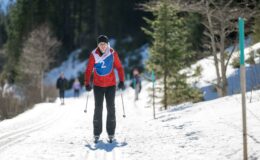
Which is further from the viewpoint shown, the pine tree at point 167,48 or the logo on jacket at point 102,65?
the pine tree at point 167,48

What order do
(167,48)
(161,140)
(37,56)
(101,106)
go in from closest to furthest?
(161,140)
(101,106)
(167,48)
(37,56)

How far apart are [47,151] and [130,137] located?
2.31m

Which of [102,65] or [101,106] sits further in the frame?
[101,106]

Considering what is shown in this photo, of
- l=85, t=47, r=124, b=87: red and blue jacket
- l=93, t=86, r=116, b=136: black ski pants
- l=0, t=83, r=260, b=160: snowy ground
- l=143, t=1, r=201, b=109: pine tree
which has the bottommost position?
l=0, t=83, r=260, b=160: snowy ground

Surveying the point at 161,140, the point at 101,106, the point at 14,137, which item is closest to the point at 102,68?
the point at 101,106

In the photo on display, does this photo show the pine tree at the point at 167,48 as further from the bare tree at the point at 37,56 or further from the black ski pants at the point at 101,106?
the bare tree at the point at 37,56

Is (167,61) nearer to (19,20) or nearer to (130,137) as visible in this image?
(130,137)

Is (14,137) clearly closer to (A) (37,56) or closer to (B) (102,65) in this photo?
(B) (102,65)

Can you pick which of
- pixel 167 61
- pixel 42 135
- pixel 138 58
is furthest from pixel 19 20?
pixel 42 135

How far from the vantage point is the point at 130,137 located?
32.0ft

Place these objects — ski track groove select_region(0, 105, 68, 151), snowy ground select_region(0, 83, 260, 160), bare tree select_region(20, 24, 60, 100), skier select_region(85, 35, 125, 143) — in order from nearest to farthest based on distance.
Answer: snowy ground select_region(0, 83, 260, 160)
ski track groove select_region(0, 105, 68, 151)
skier select_region(85, 35, 125, 143)
bare tree select_region(20, 24, 60, 100)

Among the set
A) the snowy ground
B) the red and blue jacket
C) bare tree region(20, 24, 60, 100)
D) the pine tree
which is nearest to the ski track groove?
the snowy ground

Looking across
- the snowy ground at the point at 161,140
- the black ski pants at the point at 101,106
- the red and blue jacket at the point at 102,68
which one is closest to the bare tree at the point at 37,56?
the snowy ground at the point at 161,140

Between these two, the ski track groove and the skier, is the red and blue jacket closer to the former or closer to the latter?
the skier
